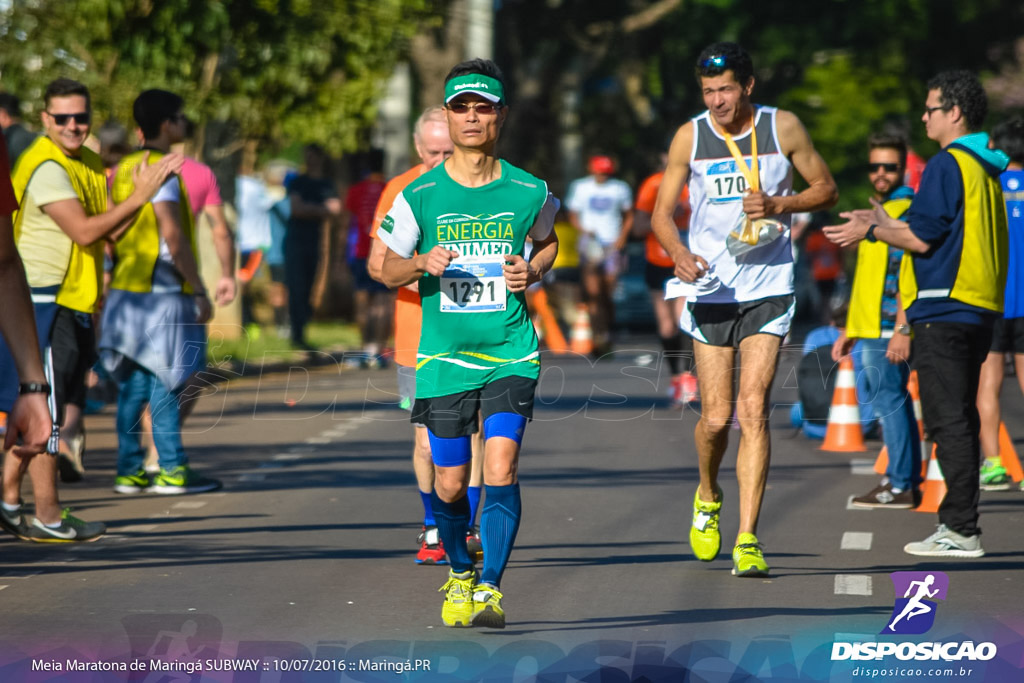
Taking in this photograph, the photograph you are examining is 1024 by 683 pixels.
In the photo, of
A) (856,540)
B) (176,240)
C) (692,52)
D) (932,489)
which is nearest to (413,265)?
(856,540)

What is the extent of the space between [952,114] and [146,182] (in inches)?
141

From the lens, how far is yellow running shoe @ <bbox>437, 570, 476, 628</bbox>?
20.9 feet

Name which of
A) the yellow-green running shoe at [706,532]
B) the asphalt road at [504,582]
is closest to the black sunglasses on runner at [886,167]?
the asphalt road at [504,582]

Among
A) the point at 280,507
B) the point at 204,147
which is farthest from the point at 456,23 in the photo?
the point at 280,507

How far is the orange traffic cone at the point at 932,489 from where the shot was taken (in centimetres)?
947

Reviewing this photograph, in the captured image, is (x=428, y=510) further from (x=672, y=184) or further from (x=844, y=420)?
(x=844, y=420)

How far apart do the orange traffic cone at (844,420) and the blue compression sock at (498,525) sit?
21.0 ft

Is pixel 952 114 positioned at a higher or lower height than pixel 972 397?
higher

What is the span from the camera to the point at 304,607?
687 centimetres

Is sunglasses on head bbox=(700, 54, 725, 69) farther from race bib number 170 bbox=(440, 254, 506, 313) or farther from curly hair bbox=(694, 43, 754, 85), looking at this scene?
race bib number 170 bbox=(440, 254, 506, 313)

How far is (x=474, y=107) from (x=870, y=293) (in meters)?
3.80

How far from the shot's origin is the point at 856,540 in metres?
8.56

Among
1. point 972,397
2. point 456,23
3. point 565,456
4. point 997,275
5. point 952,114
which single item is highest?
point 456,23

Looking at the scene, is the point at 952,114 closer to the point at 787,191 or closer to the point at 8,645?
the point at 787,191
